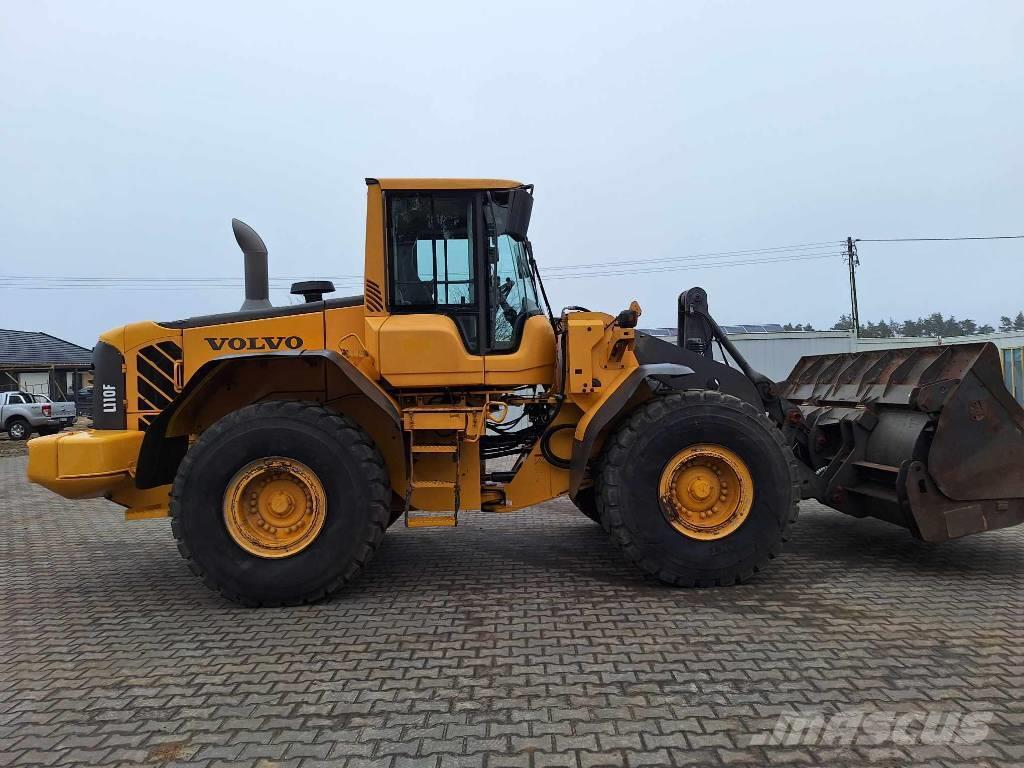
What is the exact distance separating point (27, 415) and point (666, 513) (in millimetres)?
21951

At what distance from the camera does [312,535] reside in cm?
427

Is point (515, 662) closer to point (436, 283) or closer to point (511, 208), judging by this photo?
point (436, 283)

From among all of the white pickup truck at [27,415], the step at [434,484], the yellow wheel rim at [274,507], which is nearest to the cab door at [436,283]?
the step at [434,484]

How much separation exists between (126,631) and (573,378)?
321cm

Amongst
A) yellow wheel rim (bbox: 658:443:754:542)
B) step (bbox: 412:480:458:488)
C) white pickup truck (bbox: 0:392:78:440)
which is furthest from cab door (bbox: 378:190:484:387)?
white pickup truck (bbox: 0:392:78:440)

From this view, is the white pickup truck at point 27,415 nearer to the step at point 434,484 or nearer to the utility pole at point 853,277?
the step at point 434,484

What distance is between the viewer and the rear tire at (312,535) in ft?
13.8

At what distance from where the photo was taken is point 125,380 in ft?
15.8

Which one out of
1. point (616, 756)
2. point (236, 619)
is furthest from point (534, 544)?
point (616, 756)

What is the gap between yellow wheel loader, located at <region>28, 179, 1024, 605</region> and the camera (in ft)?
14.0

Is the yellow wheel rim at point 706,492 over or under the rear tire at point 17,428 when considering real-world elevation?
over

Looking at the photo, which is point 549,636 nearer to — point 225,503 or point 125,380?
point 225,503

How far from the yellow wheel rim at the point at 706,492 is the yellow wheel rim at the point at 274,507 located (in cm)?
230

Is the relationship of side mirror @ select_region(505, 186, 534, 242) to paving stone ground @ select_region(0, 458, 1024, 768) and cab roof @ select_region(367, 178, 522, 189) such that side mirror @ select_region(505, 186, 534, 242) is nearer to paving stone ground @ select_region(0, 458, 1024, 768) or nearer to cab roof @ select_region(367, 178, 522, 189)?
cab roof @ select_region(367, 178, 522, 189)
